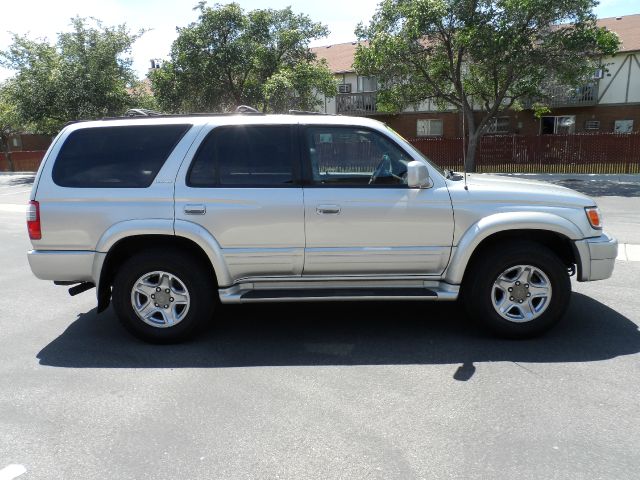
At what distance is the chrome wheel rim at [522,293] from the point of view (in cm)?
447

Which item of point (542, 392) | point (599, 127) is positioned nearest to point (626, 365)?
point (542, 392)

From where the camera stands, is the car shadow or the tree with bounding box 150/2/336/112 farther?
the tree with bounding box 150/2/336/112

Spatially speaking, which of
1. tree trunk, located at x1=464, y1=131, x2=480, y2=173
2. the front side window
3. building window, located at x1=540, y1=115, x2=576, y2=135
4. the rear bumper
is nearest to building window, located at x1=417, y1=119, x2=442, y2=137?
building window, located at x1=540, y1=115, x2=576, y2=135

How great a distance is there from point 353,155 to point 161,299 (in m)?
2.10

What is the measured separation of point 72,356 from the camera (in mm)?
4441

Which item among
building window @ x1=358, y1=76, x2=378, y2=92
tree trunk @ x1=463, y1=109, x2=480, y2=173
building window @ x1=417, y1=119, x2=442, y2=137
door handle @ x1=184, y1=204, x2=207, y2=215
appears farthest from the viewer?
building window @ x1=358, y1=76, x2=378, y2=92

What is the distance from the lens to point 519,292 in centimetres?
450

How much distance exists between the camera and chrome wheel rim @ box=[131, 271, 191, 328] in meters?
4.51

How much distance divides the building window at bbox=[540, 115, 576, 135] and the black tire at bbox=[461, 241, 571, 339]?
27.2 meters

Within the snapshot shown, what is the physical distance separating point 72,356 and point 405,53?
1752 cm

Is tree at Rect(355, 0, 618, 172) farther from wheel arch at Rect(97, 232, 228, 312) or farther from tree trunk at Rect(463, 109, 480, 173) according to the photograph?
wheel arch at Rect(97, 232, 228, 312)

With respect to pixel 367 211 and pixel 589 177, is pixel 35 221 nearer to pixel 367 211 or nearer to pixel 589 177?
pixel 367 211

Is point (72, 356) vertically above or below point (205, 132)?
below

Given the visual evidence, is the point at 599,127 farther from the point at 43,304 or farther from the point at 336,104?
the point at 43,304
